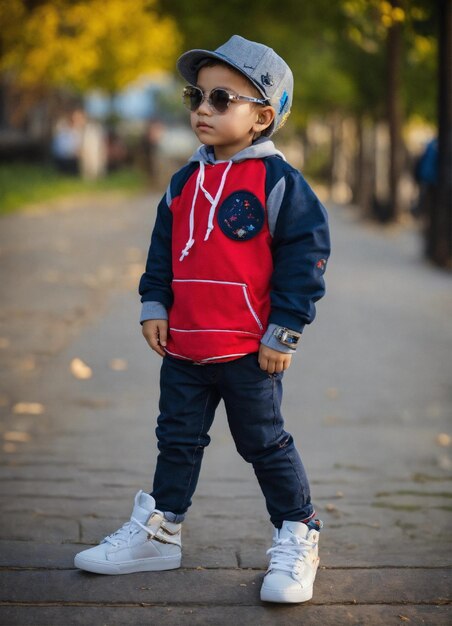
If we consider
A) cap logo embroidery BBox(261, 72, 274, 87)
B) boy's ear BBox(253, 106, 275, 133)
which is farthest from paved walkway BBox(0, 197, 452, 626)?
cap logo embroidery BBox(261, 72, 274, 87)

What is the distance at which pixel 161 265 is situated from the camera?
3555mm

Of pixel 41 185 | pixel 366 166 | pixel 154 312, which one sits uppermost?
pixel 366 166

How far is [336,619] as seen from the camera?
3242mm

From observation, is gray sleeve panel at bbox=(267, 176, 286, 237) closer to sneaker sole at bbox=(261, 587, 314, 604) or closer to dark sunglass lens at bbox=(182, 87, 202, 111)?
dark sunglass lens at bbox=(182, 87, 202, 111)

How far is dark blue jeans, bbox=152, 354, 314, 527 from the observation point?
11.2 feet

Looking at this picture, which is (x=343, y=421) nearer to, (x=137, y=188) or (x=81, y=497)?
(x=81, y=497)

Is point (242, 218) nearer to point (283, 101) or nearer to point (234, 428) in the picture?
point (283, 101)

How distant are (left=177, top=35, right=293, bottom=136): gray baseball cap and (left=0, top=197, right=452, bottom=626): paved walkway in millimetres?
1471

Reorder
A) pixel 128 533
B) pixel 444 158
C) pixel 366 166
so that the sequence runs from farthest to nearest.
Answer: pixel 366 166
pixel 444 158
pixel 128 533

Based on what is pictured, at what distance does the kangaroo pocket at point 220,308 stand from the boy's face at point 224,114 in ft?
1.47

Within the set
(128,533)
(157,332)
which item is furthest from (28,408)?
(157,332)

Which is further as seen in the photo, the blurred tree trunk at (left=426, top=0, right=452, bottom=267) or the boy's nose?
the blurred tree trunk at (left=426, top=0, right=452, bottom=267)

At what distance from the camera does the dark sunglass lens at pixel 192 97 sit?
3453mm

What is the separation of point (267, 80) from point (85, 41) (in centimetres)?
2417
